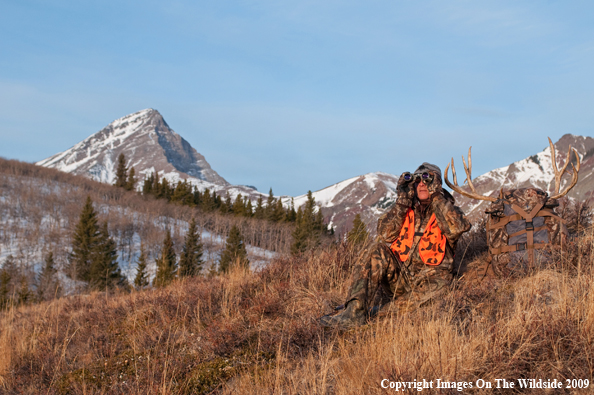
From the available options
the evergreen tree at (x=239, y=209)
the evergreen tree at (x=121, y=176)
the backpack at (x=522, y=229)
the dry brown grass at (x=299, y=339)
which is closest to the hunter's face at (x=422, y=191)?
the dry brown grass at (x=299, y=339)

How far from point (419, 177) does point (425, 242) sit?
679 mm

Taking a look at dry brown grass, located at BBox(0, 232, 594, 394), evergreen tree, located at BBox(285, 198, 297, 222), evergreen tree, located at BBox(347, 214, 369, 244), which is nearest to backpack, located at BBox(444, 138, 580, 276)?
dry brown grass, located at BBox(0, 232, 594, 394)

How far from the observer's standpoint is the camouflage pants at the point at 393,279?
4.54 meters

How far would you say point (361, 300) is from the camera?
4457 mm

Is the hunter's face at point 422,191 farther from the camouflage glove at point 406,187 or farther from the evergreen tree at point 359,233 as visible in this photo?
the evergreen tree at point 359,233

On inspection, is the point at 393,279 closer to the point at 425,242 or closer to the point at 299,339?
the point at 425,242

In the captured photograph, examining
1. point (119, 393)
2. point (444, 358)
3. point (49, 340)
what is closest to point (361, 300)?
point (444, 358)

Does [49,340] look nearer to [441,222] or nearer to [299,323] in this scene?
[299,323]

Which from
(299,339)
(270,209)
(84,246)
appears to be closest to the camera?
(299,339)

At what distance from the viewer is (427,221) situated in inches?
195

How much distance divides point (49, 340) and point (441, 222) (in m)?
4.76

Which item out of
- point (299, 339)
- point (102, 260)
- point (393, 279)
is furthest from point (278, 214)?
point (299, 339)

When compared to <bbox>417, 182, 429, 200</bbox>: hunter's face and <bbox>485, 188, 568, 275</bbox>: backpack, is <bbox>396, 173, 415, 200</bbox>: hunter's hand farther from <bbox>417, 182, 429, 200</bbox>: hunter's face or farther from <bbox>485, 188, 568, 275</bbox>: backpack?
<bbox>485, 188, 568, 275</bbox>: backpack

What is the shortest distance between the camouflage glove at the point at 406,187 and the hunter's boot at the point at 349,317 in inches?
50.2
